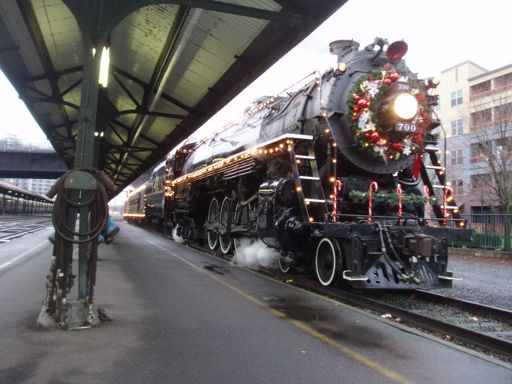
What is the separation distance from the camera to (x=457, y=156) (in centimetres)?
3534

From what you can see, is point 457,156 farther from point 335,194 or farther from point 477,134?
point 335,194

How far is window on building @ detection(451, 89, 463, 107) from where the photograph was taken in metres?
41.5

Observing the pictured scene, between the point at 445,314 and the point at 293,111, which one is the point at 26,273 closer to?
the point at 293,111

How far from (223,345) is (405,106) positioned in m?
4.64

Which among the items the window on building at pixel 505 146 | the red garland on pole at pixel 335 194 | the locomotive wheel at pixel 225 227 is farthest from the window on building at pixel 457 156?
the red garland on pole at pixel 335 194

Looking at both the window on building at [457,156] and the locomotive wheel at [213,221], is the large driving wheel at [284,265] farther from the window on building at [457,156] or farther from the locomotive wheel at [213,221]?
the window on building at [457,156]

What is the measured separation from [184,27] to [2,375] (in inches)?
263

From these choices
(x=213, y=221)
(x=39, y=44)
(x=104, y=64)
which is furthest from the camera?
(x=213, y=221)

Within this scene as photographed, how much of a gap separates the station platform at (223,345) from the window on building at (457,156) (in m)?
31.1

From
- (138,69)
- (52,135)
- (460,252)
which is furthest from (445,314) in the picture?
(52,135)

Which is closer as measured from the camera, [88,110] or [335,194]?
[88,110]

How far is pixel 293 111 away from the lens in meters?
9.03

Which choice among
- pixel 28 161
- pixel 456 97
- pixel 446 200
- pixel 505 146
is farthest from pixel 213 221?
pixel 456 97

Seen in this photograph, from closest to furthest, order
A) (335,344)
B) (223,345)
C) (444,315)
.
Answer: (223,345), (335,344), (444,315)
